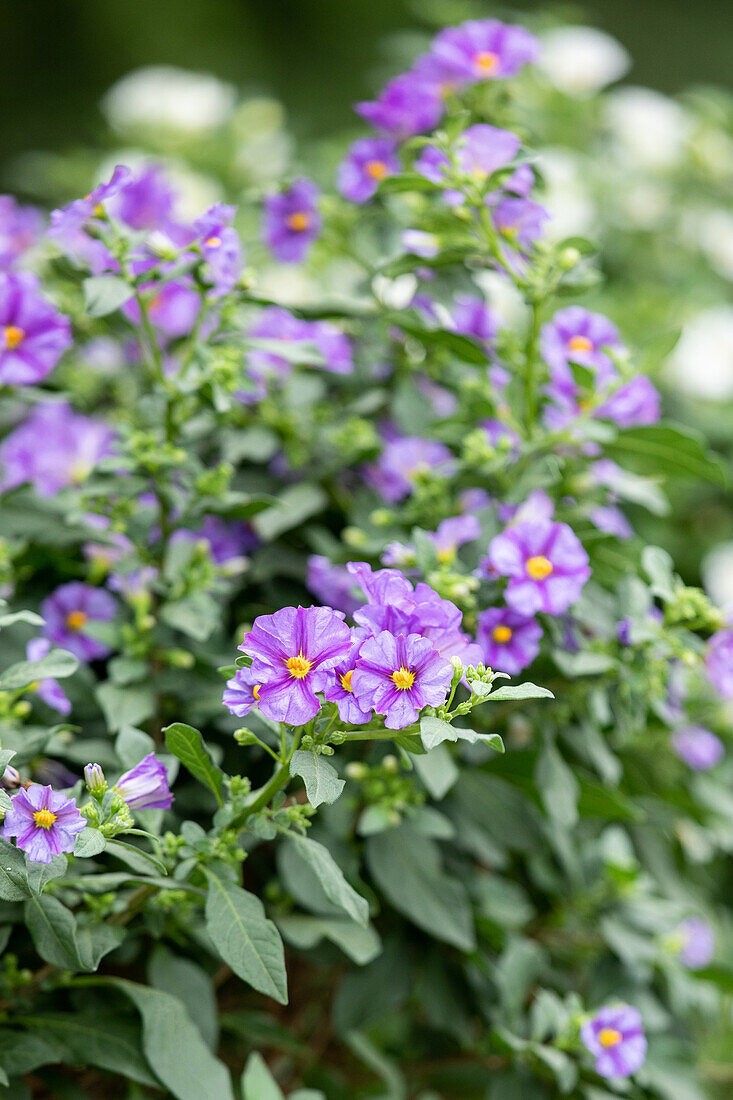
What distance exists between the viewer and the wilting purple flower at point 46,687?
67cm

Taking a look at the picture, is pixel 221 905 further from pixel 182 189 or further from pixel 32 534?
pixel 182 189

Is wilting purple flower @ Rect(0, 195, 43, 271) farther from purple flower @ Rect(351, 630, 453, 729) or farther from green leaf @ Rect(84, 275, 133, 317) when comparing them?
purple flower @ Rect(351, 630, 453, 729)

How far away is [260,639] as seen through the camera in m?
0.52

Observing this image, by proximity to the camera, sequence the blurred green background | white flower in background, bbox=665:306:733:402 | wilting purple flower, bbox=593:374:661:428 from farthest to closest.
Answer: the blurred green background
white flower in background, bbox=665:306:733:402
wilting purple flower, bbox=593:374:661:428

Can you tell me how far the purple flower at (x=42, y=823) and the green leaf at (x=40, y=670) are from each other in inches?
3.8

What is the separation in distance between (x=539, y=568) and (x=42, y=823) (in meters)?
0.34

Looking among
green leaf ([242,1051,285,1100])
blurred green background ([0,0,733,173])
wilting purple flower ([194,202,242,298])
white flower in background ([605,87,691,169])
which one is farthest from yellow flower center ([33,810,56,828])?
blurred green background ([0,0,733,173])

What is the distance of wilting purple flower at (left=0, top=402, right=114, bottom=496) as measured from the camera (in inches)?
35.7

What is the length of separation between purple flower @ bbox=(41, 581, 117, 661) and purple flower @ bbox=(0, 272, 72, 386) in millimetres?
162

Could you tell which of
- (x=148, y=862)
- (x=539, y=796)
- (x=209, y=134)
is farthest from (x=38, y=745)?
(x=209, y=134)

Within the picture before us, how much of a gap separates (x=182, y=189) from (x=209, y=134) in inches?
10.0

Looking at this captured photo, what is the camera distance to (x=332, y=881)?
55 cm

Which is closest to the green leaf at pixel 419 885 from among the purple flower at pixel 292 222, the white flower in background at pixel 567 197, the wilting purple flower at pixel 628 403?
the wilting purple flower at pixel 628 403

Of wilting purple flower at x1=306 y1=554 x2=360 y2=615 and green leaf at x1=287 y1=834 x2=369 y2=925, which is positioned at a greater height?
green leaf at x1=287 y1=834 x2=369 y2=925
